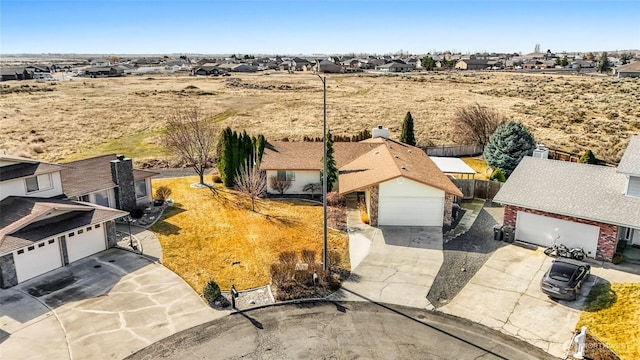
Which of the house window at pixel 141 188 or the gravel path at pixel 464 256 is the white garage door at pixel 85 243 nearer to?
the house window at pixel 141 188

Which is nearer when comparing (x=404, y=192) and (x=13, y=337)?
(x=13, y=337)

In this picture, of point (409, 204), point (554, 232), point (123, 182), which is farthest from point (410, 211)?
point (123, 182)

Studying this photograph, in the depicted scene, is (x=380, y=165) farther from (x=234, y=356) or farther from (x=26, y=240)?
(x=26, y=240)

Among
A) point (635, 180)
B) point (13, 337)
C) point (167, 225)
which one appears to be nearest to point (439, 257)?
point (635, 180)

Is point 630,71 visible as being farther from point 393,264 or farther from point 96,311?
point 96,311

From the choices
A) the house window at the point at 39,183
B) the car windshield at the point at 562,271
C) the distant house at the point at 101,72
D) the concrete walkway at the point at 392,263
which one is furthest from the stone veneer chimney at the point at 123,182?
the distant house at the point at 101,72

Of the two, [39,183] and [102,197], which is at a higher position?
[39,183]
